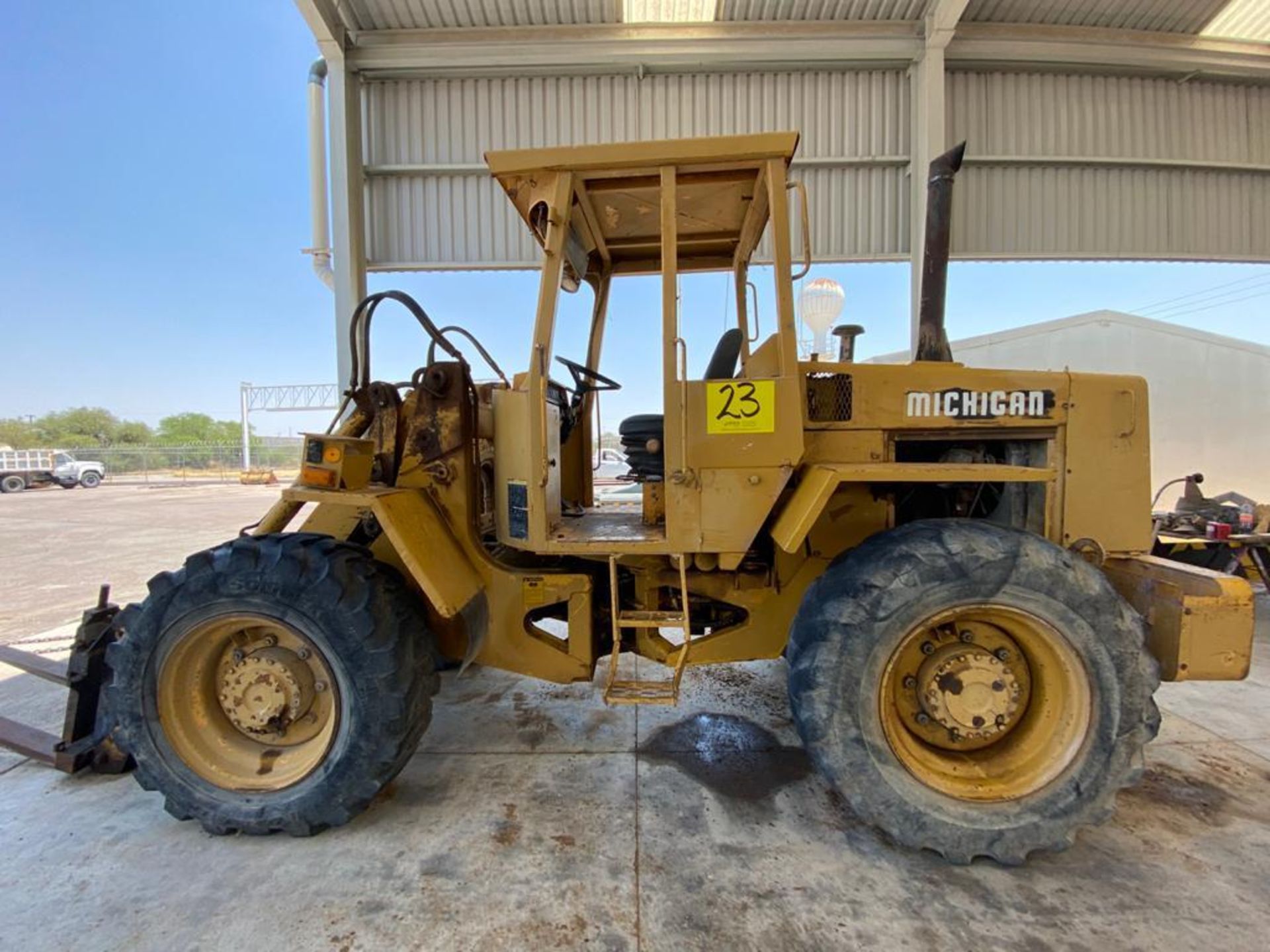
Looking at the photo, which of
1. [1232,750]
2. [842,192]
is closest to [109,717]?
[1232,750]

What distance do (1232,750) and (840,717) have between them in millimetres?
2518

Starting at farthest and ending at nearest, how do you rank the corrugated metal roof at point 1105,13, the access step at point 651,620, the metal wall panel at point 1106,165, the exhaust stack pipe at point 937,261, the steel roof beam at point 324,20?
the metal wall panel at point 1106,165 < the corrugated metal roof at point 1105,13 < the steel roof beam at point 324,20 < the exhaust stack pipe at point 937,261 < the access step at point 651,620

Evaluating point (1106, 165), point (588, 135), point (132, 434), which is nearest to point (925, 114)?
point (1106, 165)

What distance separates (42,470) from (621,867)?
3445 centimetres

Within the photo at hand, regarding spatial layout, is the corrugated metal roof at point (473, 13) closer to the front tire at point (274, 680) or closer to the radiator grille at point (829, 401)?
the radiator grille at point (829, 401)

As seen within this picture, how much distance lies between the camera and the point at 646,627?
260 centimetres

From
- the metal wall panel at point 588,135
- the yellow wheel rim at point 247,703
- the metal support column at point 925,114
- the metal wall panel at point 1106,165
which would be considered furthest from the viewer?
the metal wall panel at point 1106,165

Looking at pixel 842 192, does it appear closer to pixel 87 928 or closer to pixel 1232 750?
pixel 1232 750

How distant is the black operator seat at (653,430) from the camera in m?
Result: 2.88

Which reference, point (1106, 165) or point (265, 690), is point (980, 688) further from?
point (1106, 165)

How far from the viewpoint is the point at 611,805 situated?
97.3 inches

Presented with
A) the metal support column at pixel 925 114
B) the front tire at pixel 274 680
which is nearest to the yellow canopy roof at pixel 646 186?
the front tire at pixel 274 680

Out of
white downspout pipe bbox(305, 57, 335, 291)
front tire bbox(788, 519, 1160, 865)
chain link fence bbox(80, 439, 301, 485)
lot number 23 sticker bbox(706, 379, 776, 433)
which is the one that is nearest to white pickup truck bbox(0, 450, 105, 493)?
chain link fence bbox(80, 439, 301, 485)

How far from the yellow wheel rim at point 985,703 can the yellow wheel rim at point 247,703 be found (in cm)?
234
